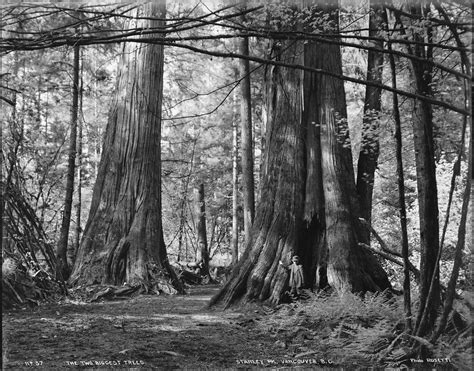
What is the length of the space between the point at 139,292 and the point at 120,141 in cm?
298

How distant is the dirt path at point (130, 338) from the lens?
2.97 metres

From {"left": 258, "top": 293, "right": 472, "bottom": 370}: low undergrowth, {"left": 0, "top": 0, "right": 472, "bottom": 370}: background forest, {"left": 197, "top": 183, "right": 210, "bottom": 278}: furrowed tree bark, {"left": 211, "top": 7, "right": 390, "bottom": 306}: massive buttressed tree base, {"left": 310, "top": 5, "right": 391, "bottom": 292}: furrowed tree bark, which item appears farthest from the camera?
{"left": 197, "top": 183, "right": 210, "bottom": 278}: furrowed tree bark

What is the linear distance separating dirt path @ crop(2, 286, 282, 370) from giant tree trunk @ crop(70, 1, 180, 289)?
1.87 m

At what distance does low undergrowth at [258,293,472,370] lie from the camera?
9.62 ft

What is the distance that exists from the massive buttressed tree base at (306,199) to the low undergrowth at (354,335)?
515mm

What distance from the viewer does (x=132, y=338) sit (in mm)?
3881

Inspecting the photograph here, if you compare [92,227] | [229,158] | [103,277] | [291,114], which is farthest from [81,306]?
[229,158]

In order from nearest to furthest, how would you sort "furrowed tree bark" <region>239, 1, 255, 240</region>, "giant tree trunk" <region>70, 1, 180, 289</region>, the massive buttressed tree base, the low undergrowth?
the low undergrowth, the massive buttressed tree base, "giant tree trunk" <region>70, 1, 180, 289</region>, "furrowed tree bark" <region>239, 1, 255, 240</region>

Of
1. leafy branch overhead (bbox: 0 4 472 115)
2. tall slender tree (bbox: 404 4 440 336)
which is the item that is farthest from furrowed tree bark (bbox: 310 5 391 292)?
leafy branch overhead (bbox: 0 4 472 115)

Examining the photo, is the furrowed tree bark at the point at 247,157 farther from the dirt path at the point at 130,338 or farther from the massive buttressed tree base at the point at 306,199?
the dirt path at the point at 130,338

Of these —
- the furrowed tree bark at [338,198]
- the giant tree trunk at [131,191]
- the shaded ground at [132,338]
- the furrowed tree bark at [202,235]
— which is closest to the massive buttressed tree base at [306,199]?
the furrowed tree bark at [338,198]

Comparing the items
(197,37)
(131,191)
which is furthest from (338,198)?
(131,191)

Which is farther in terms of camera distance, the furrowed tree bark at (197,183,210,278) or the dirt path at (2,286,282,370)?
the furrowed tree bark at (197,183,210,278)

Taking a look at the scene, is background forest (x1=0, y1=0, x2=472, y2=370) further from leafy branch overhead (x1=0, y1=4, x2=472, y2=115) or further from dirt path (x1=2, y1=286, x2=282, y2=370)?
dirt path (x1=2, y1=286, x2=282, y2=370)
